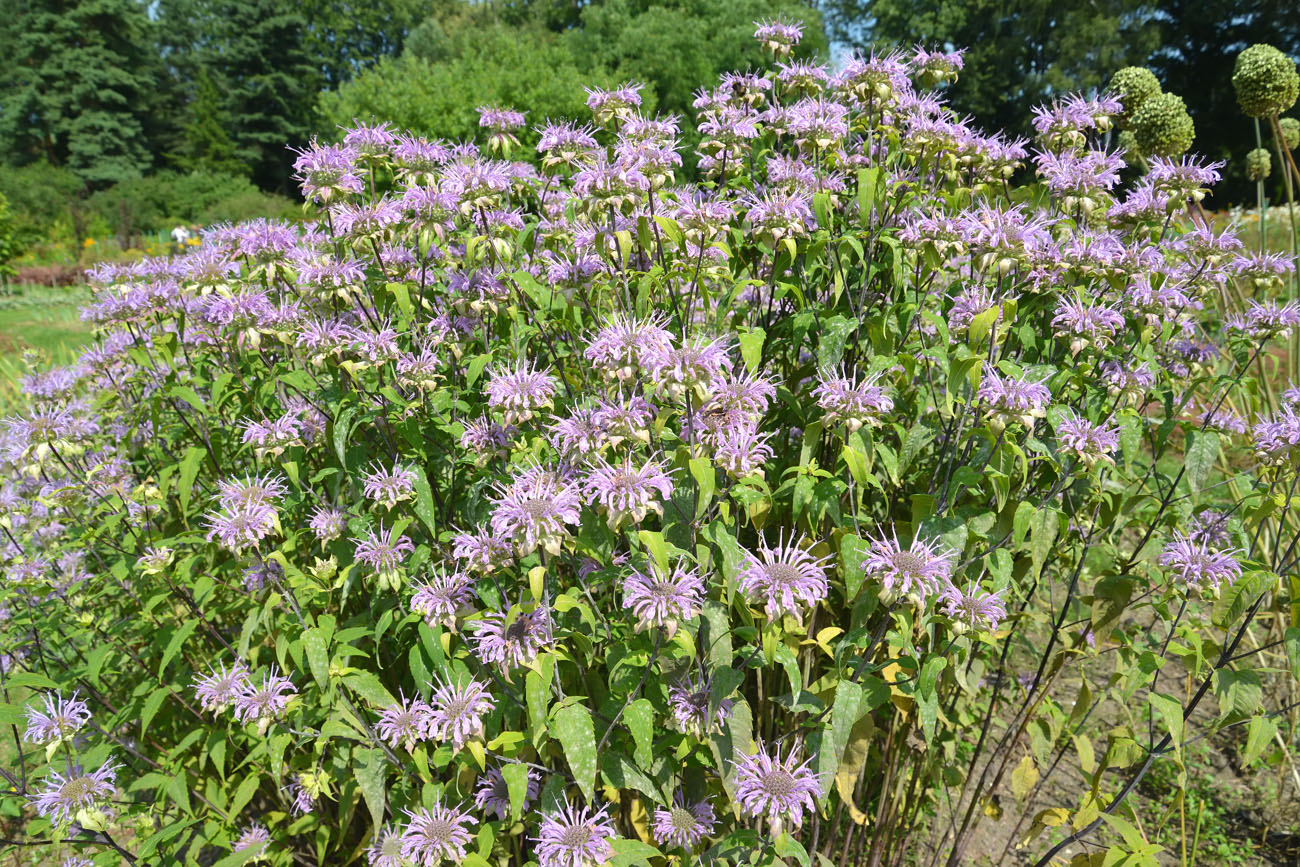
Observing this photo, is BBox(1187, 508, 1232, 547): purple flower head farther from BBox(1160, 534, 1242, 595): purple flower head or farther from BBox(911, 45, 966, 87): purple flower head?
BBox(911, 45, 966, 87): purple flower head

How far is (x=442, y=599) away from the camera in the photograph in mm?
1975

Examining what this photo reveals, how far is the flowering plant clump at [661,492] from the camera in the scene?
185 centimetres

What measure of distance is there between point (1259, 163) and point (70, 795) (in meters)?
5.41

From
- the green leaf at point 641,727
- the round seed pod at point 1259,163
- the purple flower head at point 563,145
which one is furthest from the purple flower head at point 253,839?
the round seed pod at point 1259,163

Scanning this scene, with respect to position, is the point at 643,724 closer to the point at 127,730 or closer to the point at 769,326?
the point at 769,326

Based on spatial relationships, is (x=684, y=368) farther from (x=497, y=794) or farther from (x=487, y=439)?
(x=497, y=794)

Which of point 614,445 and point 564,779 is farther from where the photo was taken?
point 564,779

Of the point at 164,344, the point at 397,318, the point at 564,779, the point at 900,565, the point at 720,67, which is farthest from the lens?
the point at 720,67

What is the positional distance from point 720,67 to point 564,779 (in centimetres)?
2085

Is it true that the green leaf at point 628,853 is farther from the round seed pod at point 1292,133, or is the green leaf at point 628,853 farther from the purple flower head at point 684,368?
the round seed pod at point 1292,133

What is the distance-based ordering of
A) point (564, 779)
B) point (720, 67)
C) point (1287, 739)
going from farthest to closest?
point (720, 67), point (1287, 739), point (564, 779)

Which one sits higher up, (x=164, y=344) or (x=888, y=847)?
(x=164, y=344)

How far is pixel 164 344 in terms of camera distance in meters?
2.56

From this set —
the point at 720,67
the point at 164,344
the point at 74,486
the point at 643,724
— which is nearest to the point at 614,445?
the point at 643,724
